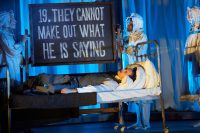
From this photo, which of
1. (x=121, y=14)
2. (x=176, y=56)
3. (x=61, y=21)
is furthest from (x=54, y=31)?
(x=176, y=56)

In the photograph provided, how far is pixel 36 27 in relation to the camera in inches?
176

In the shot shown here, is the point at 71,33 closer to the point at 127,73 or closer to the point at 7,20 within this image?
the point at 127,73

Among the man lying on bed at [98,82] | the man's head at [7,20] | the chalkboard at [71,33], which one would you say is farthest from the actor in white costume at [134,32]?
the man's head at [7,20]

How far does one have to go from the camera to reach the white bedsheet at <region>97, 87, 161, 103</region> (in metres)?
3.73

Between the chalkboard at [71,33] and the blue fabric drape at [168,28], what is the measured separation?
1.53 m

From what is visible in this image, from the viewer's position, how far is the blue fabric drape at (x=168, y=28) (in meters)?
6.01

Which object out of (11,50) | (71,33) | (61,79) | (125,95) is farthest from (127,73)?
(11,50)

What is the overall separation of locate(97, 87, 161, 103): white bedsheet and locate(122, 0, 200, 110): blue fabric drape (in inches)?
82.2

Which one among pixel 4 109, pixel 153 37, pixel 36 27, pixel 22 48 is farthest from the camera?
pixel 153 37

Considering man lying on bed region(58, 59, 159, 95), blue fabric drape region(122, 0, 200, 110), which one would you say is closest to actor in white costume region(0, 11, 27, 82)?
man lying on bed region(58, 59, 159, 95)

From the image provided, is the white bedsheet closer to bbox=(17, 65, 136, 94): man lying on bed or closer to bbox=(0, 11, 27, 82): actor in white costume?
bbox=(17, 65, 136, 94): man lying on bed

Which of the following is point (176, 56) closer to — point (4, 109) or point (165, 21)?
point (165, 21)

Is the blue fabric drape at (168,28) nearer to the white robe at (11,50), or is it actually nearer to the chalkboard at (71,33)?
the chalkboard at (71,33)

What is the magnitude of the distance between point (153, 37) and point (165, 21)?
33 centimetres
